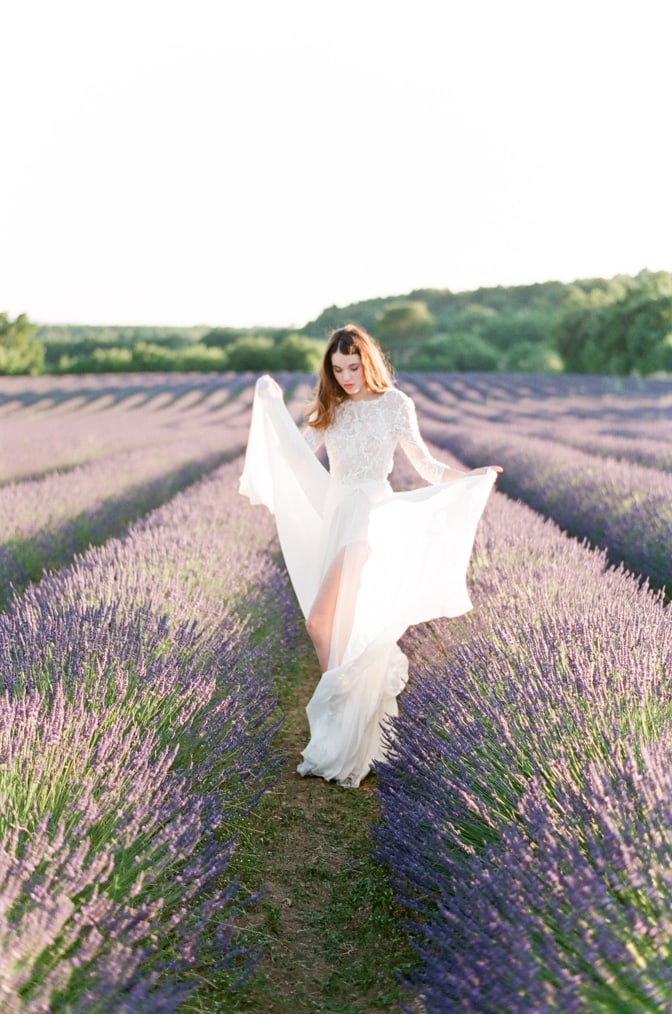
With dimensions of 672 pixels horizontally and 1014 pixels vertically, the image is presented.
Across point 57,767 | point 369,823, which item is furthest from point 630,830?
point 369,823

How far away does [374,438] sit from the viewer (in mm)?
3123

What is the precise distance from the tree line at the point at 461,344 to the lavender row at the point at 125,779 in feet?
69.8

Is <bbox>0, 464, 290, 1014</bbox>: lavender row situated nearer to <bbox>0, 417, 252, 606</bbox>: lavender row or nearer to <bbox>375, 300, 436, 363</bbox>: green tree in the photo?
<bbox>0, 417, 252, 606</bbox>: lavender row

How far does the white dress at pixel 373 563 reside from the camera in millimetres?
2922

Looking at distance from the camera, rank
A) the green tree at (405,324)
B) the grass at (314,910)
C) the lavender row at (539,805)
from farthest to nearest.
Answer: the green tree at (405,324) → the grass at (314,910) → the lavender row at (539,805)

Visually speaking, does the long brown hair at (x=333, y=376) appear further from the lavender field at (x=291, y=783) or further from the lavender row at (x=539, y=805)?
the lavender row at (x=539, y=805)

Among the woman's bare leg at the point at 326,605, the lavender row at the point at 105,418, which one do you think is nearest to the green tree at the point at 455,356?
the lavender row at the point at 105,418

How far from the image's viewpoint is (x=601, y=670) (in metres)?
2.08

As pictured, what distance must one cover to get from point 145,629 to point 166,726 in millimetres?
437

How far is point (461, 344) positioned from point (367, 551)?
51950 mm

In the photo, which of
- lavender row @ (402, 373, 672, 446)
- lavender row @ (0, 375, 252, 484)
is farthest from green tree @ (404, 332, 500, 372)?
lavender row @ (0, 375, 252, 484)

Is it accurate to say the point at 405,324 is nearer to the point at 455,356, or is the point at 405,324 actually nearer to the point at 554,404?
the point at 455,356

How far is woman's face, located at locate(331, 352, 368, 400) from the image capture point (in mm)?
3086

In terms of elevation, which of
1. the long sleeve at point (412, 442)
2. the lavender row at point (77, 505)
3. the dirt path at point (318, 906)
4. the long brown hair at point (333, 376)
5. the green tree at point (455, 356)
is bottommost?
the green tree at point (455, 356)
